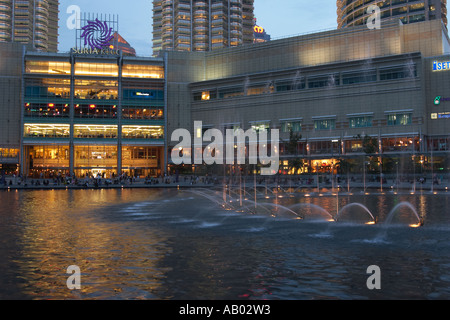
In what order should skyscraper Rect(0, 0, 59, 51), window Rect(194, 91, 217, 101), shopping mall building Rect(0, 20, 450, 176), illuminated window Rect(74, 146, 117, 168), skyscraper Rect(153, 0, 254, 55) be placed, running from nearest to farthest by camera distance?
shopping mall building Rect(0, 20, 450, 176), illuminated window Rect(74, 146, 117, 168), window Rect(194, 91, 217, 101), skyscraper Rect(153, 0, 254, 55), skyscraper Rect(0, 0, 59, 51)

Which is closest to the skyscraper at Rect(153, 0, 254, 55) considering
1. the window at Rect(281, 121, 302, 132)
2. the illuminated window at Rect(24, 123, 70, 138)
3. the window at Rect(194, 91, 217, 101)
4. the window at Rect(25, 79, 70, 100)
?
the window at Rect(194, 91, 217, 101)

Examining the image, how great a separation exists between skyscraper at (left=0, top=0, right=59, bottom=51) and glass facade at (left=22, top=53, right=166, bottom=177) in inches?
2935

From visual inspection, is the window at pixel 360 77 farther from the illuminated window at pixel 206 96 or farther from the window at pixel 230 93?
the illuminated window at pixel 206 96

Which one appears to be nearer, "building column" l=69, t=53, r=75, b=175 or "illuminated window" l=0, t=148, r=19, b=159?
"illuminated window" l=0, t=148, r=19, b=159

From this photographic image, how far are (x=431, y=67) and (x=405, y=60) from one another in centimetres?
655

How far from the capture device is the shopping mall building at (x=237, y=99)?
8125 centimetres

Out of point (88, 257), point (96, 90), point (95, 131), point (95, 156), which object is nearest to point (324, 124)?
point (95, 131)

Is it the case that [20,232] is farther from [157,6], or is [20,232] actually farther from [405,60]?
[157,6]

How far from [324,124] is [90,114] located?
53.0 m

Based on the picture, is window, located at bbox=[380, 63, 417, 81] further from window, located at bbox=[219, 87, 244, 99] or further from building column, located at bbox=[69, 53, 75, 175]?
building column, located at bbox=[69, 53, 75, 175]

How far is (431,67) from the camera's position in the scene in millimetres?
82188

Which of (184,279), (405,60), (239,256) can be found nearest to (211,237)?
(239,256)

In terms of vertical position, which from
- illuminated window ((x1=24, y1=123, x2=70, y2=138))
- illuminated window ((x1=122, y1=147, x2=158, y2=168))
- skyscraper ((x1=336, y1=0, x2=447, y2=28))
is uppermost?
skyscraper ((x1=336, y1=0, x2=447, y2=28))
